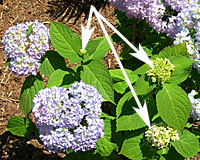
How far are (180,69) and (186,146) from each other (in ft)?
2.31

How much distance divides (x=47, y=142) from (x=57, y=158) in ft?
4.14

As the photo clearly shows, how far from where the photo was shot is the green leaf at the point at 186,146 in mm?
2643

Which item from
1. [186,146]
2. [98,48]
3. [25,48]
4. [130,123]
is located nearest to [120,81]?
[98,48]

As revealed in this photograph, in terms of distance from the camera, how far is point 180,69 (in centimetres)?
234

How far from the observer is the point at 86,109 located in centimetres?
225

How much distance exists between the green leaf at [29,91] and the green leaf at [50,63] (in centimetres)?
10

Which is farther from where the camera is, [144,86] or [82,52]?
[82,52]

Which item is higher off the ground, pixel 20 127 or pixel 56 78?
pixel 56 78

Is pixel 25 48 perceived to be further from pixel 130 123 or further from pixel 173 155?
pixel 173 155

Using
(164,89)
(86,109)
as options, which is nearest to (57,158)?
(86,109)

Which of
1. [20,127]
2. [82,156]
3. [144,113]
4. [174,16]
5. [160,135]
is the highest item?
[174,16]

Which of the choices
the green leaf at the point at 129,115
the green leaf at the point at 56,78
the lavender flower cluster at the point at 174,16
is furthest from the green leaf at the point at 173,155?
the green leaf at the point at 56,78

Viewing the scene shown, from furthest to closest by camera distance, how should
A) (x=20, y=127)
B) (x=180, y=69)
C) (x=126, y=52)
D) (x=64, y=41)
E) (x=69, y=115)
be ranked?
(x=126, y=52), (x=20, y=127), (x=64, y=41), (x=180, y=69), (x=69, y=115)

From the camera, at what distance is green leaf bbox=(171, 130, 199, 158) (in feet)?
Answer: 8.67
